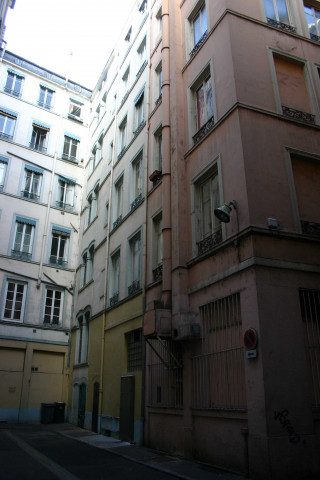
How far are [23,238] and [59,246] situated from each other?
2.13 m

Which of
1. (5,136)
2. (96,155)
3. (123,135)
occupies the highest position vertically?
(5,136)

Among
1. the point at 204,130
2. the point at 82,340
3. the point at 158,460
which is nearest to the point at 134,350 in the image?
the point at 158,460

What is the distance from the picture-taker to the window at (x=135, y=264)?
14312 mm

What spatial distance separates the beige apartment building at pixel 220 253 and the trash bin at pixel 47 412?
274 cm

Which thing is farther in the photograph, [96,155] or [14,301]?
[96,155]

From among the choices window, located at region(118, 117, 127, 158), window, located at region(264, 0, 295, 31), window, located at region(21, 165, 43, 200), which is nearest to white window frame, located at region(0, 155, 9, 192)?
window, located at region(21, 165, 43, 200)

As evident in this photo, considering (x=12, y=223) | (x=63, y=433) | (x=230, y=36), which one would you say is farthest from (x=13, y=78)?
(x=63, y=433)

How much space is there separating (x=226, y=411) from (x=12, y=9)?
2223 cm

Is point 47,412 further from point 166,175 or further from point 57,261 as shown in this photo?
point 166,175

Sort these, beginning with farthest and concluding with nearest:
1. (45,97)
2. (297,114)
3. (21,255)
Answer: (45,97) → (21,255) → (297,114)

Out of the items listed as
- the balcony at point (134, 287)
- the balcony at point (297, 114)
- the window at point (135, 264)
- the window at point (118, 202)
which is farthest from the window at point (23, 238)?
the balcony at point (297, 114)

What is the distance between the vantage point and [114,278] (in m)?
16.9

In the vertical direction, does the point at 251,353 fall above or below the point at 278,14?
below

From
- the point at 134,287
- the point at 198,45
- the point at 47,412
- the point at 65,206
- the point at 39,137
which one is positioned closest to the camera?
the point at 198,45
